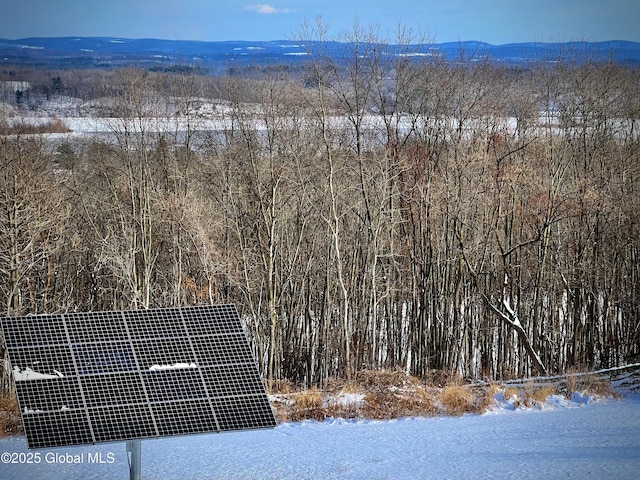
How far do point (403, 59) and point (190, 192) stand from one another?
27.6 feet

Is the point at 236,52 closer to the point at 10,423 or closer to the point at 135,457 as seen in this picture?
the point at 10,423

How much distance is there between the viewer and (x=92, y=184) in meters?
34.0

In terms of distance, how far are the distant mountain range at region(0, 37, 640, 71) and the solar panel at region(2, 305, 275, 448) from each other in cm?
1729

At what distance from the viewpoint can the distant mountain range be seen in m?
29.3

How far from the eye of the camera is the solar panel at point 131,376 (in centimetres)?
830

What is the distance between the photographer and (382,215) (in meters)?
24.8

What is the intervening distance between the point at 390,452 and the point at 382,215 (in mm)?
13540

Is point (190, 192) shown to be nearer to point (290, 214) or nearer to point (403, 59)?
point (290, 214)

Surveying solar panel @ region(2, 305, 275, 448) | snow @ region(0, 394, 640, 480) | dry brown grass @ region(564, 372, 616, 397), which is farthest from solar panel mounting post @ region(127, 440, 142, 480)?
dry brown grass @ region(564, 372, 616, 397)

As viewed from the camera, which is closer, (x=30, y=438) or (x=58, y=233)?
(x=30, y=438)

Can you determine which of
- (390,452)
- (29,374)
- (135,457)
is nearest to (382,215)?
(390,452)

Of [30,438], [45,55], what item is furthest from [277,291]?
[45,55]

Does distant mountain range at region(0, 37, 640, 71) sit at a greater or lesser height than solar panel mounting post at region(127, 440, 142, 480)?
greater

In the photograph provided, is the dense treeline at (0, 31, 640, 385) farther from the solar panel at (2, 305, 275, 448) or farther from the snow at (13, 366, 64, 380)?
the snow at (13, 366, 64, 380)
